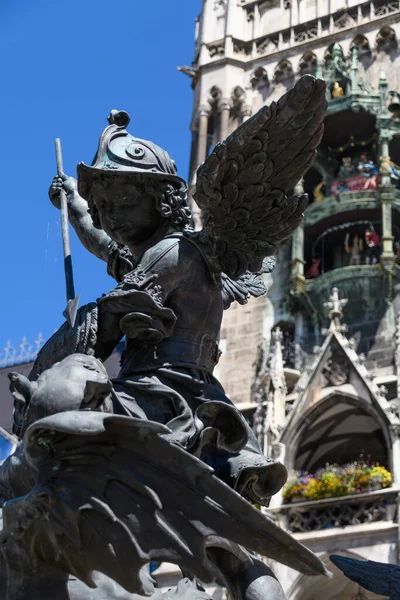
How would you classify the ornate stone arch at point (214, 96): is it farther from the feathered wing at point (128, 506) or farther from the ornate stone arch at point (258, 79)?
the feathered wing at point (128, 506)

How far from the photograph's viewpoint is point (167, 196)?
18.7ft

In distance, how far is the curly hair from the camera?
5.68 metres

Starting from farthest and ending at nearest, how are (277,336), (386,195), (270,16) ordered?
(270,16) < (386,195) < (277,336)

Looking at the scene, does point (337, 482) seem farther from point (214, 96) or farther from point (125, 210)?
point (125, 210)

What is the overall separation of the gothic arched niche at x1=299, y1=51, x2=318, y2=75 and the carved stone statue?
31147 millimetres

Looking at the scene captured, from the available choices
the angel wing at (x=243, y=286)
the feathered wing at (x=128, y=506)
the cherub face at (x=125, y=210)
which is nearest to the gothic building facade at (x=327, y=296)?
the angel wing at (x=243, y=286)

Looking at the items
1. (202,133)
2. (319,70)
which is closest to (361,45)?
(319,70)

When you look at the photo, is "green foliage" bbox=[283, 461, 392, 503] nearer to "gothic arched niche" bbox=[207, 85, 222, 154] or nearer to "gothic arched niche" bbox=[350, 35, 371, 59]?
"gothic arched niche" bbox=[207, 85, 222, 154]

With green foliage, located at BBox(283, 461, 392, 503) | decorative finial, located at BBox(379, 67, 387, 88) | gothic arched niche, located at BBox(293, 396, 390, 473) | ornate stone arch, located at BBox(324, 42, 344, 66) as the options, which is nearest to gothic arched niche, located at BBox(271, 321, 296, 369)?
gothic arched niche, located at BBox(293, 396, 390, 473)

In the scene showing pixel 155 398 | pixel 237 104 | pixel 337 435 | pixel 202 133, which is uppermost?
pixel 237 104

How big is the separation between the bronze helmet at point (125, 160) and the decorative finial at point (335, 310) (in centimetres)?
2350

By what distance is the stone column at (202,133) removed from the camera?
35.9 meters

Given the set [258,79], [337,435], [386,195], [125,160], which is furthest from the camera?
[258,79]

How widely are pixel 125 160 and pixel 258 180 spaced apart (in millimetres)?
679
